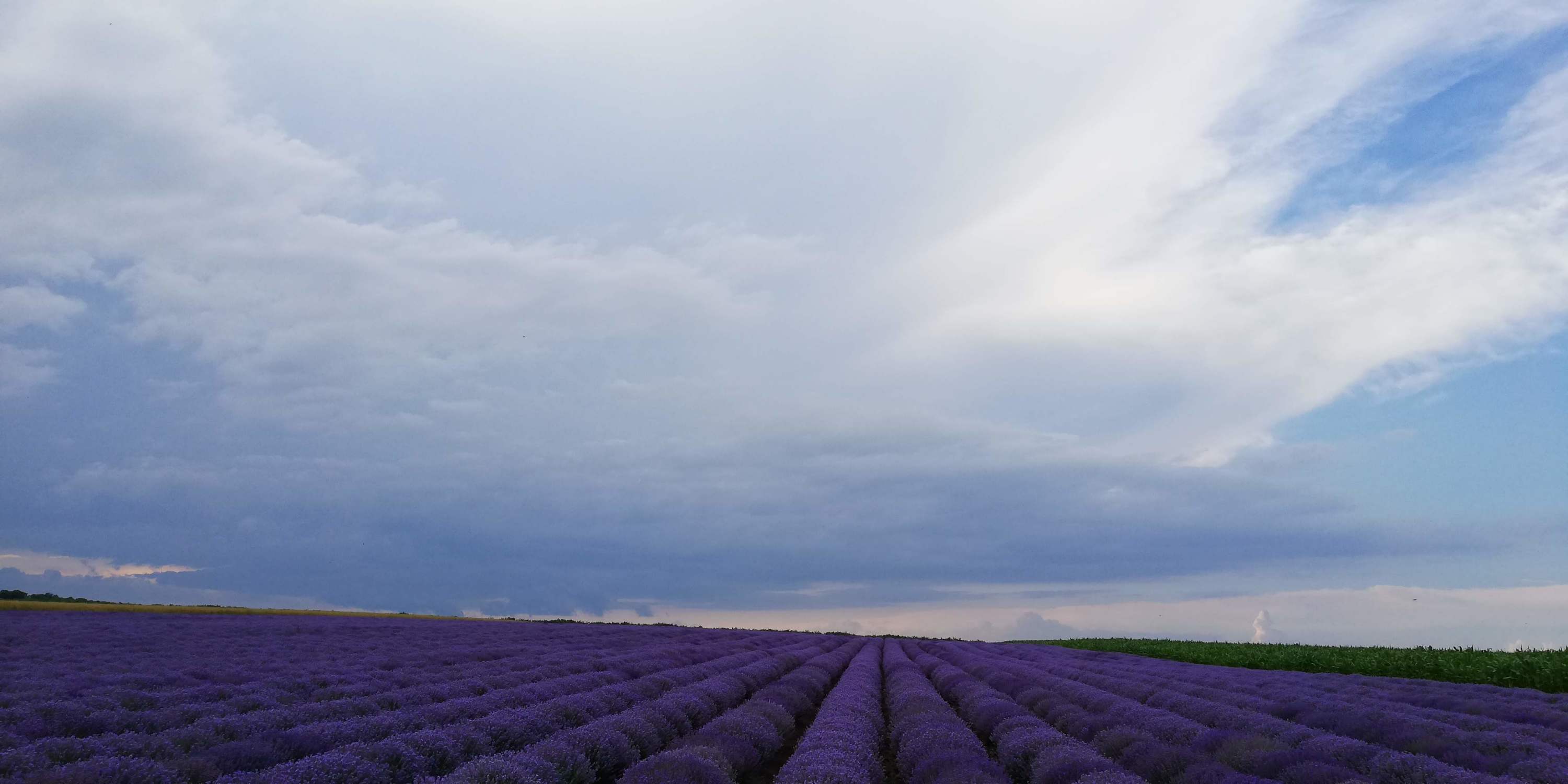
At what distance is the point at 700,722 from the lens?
12297 millimetres

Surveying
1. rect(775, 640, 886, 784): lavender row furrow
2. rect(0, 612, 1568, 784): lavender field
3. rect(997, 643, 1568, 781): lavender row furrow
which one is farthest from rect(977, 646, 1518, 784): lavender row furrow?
rect(775, 640, 886, 784): lavender row furrow

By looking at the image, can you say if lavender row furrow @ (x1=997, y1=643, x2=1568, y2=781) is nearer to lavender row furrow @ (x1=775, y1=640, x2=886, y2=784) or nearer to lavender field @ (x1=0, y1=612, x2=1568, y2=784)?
lavender field @ (x1=0, y1=612, x2=1568, y2=784)

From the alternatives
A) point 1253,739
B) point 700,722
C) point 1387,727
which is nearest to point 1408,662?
point 1387,727

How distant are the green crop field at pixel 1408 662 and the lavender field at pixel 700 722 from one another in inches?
108

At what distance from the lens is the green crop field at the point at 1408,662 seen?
1986 cm

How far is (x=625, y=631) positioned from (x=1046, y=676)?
28.0 meters

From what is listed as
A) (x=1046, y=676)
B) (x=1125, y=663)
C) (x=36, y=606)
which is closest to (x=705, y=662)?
(x=1046, y=676)

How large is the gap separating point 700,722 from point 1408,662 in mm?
21199

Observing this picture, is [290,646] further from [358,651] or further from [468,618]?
[468,618]

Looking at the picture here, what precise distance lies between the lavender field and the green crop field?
2737 millimetres

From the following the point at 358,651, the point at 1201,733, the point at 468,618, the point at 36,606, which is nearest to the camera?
the point at 1201,733

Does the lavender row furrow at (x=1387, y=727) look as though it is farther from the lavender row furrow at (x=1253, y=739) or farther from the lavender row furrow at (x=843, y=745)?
the lavender row furrow at (x=843, y=745)

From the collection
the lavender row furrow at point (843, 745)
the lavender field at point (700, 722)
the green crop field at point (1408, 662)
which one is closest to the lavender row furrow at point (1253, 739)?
the lavender field at point (700, 722)

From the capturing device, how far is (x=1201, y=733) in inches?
390
